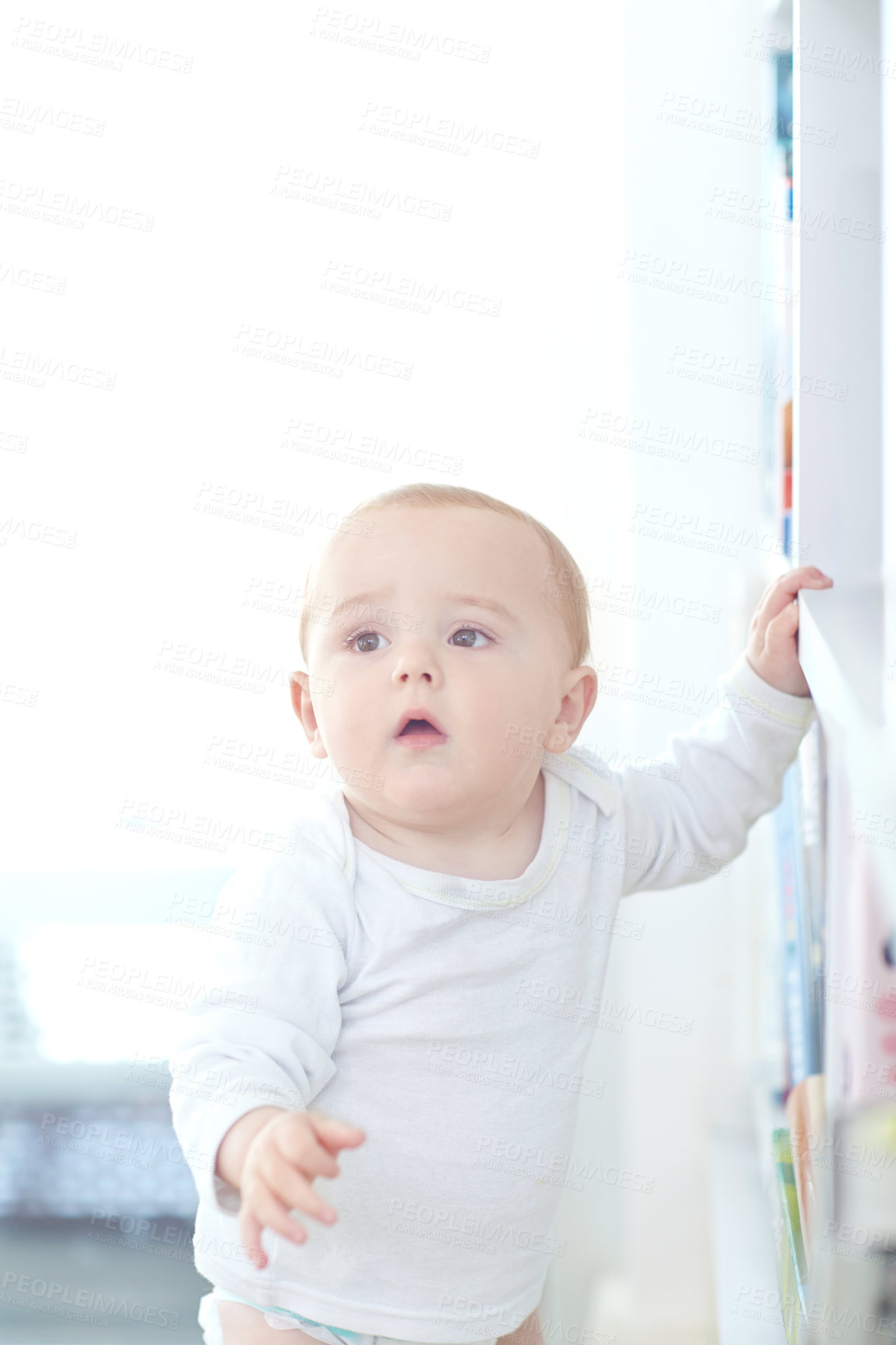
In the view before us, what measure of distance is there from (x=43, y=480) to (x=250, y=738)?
37 centimetres

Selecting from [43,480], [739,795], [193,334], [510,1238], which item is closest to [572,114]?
[193,334]

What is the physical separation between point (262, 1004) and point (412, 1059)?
13 centimetres

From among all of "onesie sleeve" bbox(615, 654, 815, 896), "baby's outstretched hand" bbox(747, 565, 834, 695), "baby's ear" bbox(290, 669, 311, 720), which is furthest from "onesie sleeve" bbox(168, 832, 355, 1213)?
"baby's outstretched hand" bbox(747, 565, 834, 695)

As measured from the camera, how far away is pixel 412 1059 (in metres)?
0.82

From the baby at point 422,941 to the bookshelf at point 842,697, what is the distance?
78 millimetres

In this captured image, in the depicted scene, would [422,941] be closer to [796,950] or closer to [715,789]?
[715,789]

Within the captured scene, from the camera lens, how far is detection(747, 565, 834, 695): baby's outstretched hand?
0.86 metres

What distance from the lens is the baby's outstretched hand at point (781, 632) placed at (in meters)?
0.86

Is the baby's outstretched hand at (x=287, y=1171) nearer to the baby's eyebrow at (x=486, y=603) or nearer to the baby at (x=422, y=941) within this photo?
the baby at (x=422, y=941)

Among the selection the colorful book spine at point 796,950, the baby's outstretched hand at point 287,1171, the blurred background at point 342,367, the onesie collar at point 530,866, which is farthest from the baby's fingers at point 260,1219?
the blurred background at point 342,367

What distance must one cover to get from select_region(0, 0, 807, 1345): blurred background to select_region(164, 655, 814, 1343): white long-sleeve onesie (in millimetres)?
567

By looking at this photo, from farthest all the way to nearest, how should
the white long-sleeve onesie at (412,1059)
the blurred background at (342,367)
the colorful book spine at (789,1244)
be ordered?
the blurred background at (342,367) < the colorful book spine at (789,1244) < the white long-sleeve onesie at (412,1059)

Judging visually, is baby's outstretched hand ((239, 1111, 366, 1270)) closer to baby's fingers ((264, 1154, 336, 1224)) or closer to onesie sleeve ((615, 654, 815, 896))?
baby's fingers ((264, 1154, 336, 1224))

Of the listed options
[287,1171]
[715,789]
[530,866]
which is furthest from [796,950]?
[287,1171]
